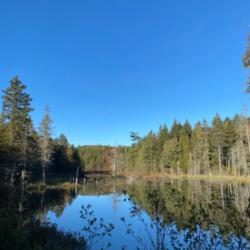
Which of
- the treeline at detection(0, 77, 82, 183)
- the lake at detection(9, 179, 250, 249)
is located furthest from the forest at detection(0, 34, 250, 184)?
the lake at detection(9, 179, 250, 249)

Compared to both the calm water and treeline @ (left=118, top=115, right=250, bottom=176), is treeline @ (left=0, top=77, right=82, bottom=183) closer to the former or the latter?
the calm water

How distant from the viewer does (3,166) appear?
33250mm

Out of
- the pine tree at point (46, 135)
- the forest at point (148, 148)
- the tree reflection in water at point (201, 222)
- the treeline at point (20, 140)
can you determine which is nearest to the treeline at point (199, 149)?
the forest at point (148, 148)

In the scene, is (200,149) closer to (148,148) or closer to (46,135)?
(148,148)

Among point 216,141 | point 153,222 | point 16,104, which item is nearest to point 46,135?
point 16,104

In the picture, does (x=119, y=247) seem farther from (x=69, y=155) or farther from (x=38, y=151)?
(x=69, y=155)

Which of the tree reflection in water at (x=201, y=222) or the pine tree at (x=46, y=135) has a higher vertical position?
the pine tree at (x=46, y=135)

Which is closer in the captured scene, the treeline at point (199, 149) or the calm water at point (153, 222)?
the calm water at point (153, 222)

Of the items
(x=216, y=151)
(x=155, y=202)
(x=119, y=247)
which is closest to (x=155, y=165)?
(x=216, y=151)

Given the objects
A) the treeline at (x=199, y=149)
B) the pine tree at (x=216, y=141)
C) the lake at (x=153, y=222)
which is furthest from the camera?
the pine tree at (x=216, y=141)

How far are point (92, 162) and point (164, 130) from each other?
68537mm

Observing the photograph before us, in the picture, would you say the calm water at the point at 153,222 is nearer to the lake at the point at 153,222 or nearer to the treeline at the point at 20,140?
the lake at the point at 153,222

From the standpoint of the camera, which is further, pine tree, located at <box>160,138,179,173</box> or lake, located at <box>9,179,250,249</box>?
pine tree, located at <box>160,138,179,173</box>

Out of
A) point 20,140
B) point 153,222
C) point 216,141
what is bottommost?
point 153,222
